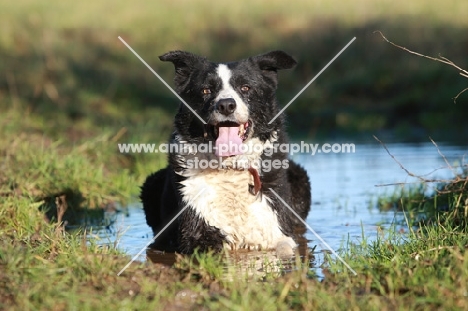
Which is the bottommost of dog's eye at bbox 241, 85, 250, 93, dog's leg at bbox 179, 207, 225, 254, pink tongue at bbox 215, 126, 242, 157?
dog's leg at bbox 179, 207, 225, 254

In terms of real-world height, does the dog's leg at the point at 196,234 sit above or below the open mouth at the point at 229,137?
below

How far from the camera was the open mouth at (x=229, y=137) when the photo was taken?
660 centimetres

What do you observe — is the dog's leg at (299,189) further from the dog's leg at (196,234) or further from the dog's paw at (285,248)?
the dog's leg at (196,234)

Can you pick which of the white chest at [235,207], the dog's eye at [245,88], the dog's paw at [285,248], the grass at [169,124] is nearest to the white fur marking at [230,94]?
the dog's eye at [245,88]

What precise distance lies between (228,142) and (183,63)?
928mm

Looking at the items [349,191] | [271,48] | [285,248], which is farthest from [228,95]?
[271,48]

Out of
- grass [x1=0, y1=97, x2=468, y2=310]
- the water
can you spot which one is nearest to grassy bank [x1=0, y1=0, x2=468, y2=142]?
the water

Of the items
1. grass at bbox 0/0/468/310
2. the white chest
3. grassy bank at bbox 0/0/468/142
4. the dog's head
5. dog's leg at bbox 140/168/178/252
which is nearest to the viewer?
grass at bbox 0/0/468/310

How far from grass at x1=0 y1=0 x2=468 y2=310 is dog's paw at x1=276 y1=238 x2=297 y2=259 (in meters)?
0.65

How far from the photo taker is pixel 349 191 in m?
9.72

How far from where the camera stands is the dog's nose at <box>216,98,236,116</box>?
21.0ft

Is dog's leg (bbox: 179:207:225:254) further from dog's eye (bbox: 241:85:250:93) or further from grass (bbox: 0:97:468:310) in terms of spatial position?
dog's eye (bbox: 241:85:250:93)

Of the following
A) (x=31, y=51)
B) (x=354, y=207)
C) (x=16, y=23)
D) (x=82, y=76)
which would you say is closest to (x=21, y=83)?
(x=82, y=76)

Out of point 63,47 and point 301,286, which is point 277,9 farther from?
point 301,286
